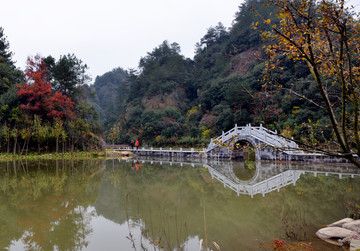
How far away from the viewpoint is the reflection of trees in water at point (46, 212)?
4.87m

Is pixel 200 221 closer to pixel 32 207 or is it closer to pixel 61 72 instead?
pixel 32 207

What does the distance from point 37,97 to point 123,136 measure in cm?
1583

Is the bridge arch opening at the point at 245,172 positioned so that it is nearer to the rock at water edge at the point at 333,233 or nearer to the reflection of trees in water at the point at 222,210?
the reflection of trees in water at the point at 222,210

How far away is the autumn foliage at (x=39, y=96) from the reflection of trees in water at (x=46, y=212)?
15.6 m

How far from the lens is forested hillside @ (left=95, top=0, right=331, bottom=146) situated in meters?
27.1

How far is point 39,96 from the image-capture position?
83.2 feet

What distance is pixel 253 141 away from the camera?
1961 cm

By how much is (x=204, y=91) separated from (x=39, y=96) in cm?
2093

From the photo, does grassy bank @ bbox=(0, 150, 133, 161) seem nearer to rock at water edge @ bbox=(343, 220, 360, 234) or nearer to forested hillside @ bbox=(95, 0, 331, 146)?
forested hillside @ bbox=(95, 0, 331, 146)

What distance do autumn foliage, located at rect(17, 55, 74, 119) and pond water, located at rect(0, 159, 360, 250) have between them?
15324 mm

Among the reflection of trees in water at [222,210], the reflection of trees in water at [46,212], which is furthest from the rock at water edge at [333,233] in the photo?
the reflection of trees in water at [46,212]

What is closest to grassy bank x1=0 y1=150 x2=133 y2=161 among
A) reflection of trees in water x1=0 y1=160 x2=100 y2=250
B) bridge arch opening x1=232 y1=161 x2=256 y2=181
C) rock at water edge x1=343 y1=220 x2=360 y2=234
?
reflection of trees in water x1=0 y1=160 x2=100 y2=250

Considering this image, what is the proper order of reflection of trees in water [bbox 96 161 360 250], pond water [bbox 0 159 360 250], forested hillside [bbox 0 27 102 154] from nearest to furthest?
pond water [bbox 0 159 360 250]
reflection of trees in water [bbox 96 161 360 250]
forested hillside [bbox 0 27 102 154]

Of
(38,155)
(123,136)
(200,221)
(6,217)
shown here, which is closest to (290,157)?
(200,221)
